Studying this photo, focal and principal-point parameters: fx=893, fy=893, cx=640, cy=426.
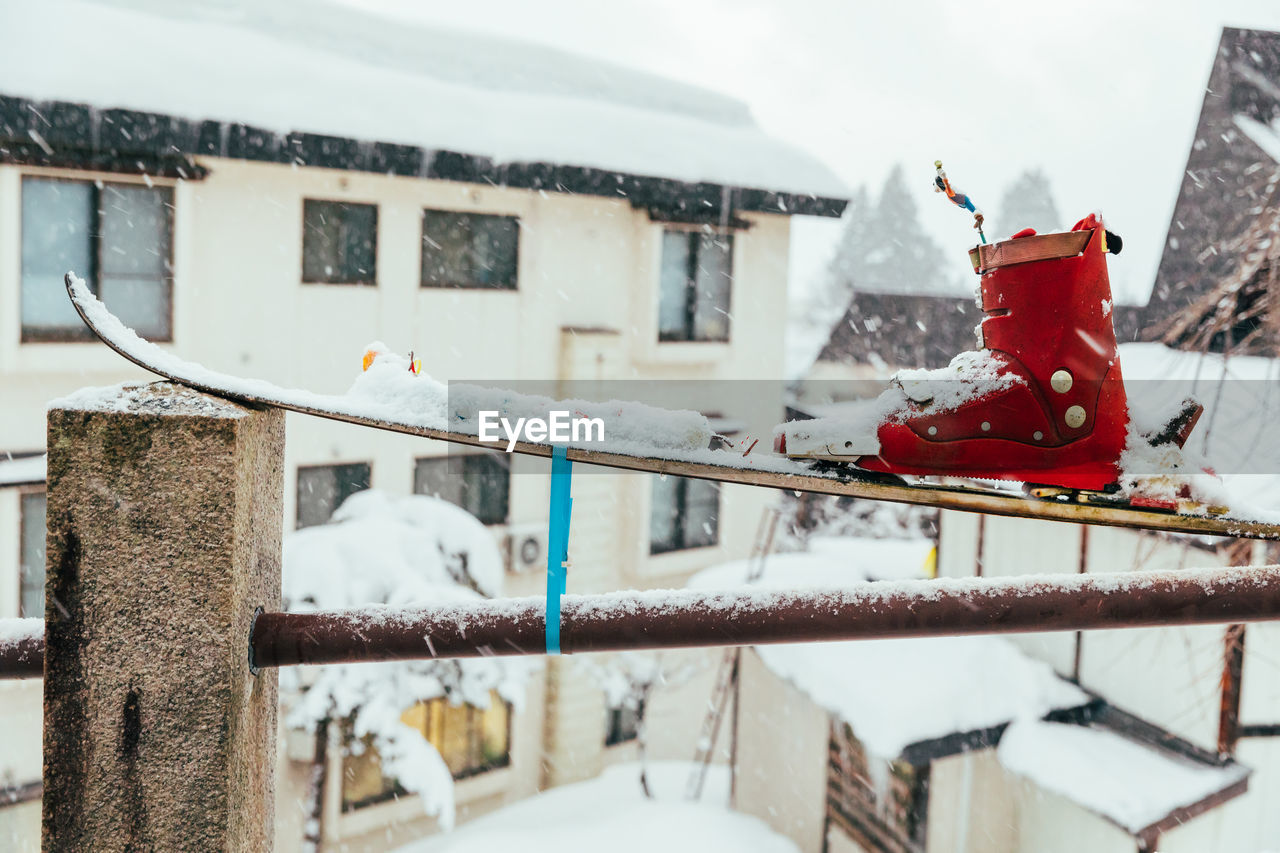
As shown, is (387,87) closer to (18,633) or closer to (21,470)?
(21,470)

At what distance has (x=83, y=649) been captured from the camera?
2.90 ft

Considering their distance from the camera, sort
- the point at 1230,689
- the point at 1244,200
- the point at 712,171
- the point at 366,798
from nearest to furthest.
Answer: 1. the point at 1230,689
2. the point at 1244,200
3. the point at 366,798
4. the point at 712,171

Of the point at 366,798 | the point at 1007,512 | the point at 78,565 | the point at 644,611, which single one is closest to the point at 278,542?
the point at 78,565

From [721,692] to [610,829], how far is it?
165 inches

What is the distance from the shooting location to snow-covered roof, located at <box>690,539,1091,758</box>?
218 inches

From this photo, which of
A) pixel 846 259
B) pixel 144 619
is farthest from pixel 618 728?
pixel 846 259

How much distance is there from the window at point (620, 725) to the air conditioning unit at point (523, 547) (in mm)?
2174

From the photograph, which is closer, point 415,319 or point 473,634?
point 473,634

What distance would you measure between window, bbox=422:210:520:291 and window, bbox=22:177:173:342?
84.8 inches

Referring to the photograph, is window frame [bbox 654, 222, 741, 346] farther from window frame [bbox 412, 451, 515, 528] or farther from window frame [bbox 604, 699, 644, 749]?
window frame [bbox 604, 699, 644, 749]

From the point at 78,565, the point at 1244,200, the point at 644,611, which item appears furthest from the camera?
the point at 1244,200

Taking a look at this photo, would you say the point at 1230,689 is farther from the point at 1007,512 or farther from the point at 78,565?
the point at 78,565

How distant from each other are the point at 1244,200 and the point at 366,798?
8.54 m

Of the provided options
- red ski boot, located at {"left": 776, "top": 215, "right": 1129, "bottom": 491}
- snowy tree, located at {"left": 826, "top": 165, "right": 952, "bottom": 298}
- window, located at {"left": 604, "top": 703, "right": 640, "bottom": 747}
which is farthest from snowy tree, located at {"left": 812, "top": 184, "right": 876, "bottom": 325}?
red ski boot, located at {"left": 776, "top": 215, "right": 1129, "bottom": 491}
